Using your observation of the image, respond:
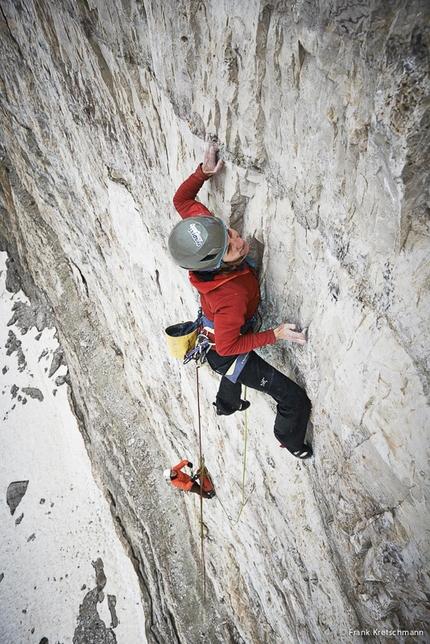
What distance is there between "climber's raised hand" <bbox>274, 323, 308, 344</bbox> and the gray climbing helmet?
0.71 meters

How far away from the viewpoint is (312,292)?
8.59 feet

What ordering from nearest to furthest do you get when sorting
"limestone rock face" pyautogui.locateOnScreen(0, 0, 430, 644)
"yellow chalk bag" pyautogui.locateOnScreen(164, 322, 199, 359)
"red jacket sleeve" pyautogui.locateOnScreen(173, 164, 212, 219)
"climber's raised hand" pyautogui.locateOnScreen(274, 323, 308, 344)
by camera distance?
"limestone rock face" pyautogui.locateOnScreen(0, 0, 430, 644), "climber's raised hand" pyautogui.locateOnScreen(274, 323, 308, 344), "red jacket sleeve" pyautogui.locateOnScreen(173, 164, 212, 219), "yellow chalk bag" pyautogui.locateOnScreen(164, 322, 199, 359)

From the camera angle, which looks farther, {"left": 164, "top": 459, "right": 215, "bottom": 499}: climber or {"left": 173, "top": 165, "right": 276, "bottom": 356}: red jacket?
{"left": 164, "top": 459, "right": 215, "bottom": 499}: climber

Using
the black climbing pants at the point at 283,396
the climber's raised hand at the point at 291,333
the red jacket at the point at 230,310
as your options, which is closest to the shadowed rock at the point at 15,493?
the black climbing pants at the point at 283,396

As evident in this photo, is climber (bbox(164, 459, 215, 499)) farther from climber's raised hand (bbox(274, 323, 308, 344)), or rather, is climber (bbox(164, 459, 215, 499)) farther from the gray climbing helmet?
the gray climbing helmet

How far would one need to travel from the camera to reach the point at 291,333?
281 centimetres

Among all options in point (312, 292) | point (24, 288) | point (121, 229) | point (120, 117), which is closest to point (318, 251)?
point (312, 292)

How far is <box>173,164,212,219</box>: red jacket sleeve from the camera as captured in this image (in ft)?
10.3

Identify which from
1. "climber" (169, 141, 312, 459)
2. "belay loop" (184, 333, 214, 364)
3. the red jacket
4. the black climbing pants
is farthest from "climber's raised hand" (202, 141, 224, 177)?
the black climbing pants

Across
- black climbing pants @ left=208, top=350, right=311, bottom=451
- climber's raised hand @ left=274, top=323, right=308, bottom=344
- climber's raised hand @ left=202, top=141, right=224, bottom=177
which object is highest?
climber's raised hand @ left=202, top=141, right=224, bottom=177

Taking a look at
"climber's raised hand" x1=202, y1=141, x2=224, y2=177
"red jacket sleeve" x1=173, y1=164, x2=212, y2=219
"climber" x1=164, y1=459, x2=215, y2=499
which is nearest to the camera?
"climber's raised hand" x1=202, y1=141, x2=224, y2=177

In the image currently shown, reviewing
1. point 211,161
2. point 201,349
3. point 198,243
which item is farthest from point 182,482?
point 211,161

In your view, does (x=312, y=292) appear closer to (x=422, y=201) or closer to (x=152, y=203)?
(x=422, y=201)

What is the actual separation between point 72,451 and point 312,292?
30.8 feet
